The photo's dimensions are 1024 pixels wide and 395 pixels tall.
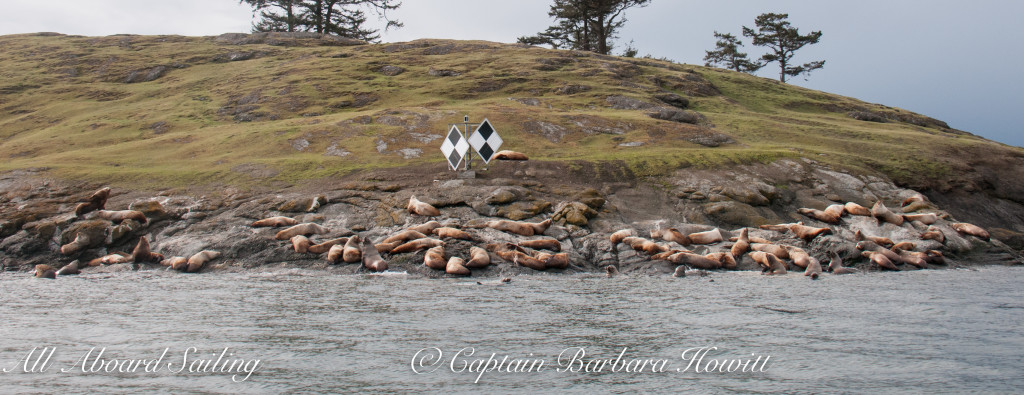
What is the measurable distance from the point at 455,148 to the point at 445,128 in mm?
8445

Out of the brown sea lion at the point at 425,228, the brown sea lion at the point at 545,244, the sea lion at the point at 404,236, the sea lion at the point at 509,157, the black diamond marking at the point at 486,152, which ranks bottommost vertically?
the brown sea lion at the point at 545,244

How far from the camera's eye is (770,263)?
15.1 meters

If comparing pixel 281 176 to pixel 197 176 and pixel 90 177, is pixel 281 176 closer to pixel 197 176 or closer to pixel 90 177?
pixel 197 176

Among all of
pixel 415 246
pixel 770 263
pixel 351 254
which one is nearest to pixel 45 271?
pixel 351 254

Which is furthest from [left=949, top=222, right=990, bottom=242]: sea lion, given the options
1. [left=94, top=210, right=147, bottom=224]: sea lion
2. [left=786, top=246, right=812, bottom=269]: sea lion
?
[left=94, top=210, right=147, bottom=224]: sea lion

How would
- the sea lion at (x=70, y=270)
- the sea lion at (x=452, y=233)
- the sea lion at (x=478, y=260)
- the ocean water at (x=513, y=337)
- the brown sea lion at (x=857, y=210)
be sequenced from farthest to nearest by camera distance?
the brown sea lion at (x=857, y=210), the sea lion at (x=452, y=233), the sea lion at (x=70, y=270), the sea lion at (x=478, y=260), the ocean water at (x=513, y=337)

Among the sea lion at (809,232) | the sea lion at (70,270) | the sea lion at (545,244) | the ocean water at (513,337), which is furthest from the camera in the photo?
the sea lion at (809,232)

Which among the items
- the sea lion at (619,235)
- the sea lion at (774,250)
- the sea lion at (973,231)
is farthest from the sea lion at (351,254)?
the sea lion at (973,231)

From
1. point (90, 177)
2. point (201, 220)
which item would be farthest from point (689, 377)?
point (90, 177)

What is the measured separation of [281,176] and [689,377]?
66.3 ft

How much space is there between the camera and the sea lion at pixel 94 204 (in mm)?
18891

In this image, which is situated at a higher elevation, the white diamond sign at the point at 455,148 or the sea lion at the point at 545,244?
the white diamond sign at the point at 455,148

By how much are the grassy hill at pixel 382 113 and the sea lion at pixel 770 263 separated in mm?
8758

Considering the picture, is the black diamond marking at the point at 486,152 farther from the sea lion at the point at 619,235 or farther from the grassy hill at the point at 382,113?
the sea lion at the point at 619,235
